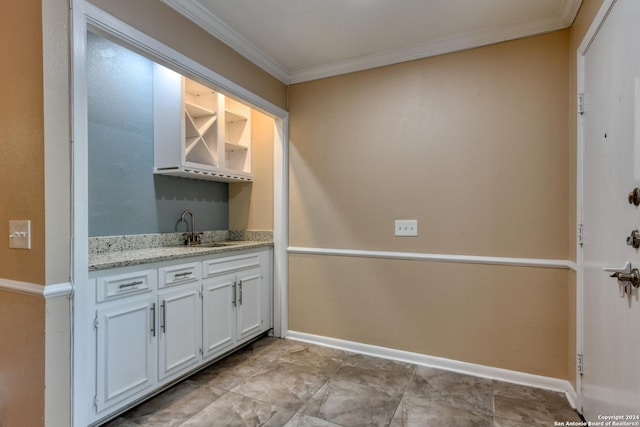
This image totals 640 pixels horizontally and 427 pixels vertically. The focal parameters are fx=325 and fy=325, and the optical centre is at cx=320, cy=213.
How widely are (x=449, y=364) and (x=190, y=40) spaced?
2.91 m

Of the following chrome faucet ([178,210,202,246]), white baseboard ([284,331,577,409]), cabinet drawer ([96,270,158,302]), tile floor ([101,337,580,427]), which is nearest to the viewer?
cabinet drawer ([96,270,158,302])

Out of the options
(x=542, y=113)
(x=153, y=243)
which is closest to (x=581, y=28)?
(x=542, y=113)

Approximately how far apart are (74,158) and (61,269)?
0.50m

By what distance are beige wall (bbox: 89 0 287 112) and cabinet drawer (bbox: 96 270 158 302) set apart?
1358mm

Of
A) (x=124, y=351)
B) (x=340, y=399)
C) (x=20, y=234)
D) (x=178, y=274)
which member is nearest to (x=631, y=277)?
(x=340, y=399)

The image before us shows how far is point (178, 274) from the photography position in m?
2.14

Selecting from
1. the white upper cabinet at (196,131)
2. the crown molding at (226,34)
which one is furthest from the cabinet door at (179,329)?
the crown molding at (226,34)

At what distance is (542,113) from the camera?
2207mm

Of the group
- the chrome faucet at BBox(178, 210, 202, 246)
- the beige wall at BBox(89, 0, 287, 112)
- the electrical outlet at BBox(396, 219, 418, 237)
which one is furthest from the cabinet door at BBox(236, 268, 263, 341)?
the beige wall at BBox(89, 0, 287, 112)

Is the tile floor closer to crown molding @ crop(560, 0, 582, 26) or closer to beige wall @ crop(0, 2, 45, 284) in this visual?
beige wall @ crop(0, 2, 45, 284)

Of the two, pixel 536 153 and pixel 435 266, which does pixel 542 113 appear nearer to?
pixel 536 153

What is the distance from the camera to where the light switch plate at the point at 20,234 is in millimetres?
1447

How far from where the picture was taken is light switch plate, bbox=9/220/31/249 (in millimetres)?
1447

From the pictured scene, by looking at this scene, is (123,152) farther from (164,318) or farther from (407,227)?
(407,227)
